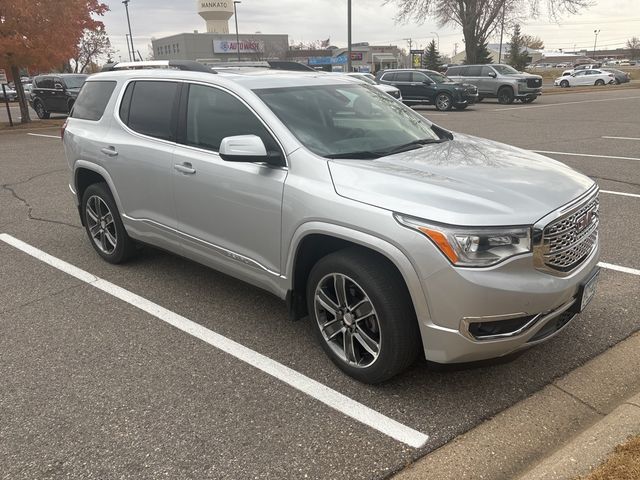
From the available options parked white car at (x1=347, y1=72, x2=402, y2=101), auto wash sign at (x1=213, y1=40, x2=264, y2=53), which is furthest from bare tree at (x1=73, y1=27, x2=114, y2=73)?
parked white car at (x1=347, y1=72, x2=402, y2=101)

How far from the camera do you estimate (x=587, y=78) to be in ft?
139

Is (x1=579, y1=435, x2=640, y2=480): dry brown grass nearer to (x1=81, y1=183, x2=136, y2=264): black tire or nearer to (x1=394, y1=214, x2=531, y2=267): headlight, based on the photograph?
(x1=394, y1=214, x2=531, y2=267): headlight

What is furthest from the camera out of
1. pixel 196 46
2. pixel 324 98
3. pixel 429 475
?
pixel 196 46

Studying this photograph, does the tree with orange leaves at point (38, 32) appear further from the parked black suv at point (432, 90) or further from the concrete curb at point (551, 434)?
the concrete curb at point (551, 434)

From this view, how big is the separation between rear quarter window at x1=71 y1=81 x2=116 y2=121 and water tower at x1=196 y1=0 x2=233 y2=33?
349 ft

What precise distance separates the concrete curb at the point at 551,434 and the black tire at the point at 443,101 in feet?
67.6

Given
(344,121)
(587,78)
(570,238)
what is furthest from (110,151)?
(587,78)

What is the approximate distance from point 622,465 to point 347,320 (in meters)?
1.48

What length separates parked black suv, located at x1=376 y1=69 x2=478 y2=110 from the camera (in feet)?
73.4

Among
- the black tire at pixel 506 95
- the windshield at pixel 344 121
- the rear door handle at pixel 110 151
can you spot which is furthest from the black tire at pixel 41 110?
the windshield at pixel 344 121

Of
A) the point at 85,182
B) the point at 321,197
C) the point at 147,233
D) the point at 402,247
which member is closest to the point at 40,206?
the point at 85,182

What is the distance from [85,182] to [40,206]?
2.67 metres

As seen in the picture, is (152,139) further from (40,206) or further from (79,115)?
(40,206)

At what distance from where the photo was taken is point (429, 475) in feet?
8.09
